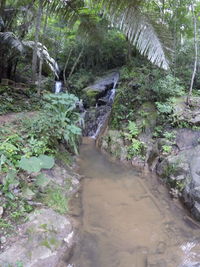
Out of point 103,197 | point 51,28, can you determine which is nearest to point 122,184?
point 103,197

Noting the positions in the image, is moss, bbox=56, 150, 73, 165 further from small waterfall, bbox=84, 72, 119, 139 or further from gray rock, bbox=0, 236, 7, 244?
small waterfall, bbox=84, 72, 119, 139

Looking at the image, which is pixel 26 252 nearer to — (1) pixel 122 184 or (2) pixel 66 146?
(1) pixel 122 184

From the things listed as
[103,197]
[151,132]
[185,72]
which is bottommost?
[103,197]

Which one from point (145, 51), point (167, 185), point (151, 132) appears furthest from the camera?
point (151, 132)

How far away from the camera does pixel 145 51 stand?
3.75 metres

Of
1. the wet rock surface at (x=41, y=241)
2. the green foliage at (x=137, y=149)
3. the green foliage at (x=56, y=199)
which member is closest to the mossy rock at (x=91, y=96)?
the green foliage at (x=137, y=149)

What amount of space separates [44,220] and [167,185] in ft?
8.40

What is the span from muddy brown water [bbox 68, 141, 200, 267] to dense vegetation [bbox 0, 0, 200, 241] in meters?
0.64

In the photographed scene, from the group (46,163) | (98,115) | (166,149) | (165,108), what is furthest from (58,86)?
(46,163)

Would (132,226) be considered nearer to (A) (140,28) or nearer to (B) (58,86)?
(A) (140,28)

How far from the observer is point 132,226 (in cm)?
323

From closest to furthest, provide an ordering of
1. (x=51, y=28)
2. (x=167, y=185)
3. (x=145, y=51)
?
(x=145, y=51), (x=167, y=185), (x=51, y=28)

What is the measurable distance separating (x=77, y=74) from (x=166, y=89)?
5221 millimetres

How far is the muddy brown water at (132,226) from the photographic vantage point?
8.71 ft
